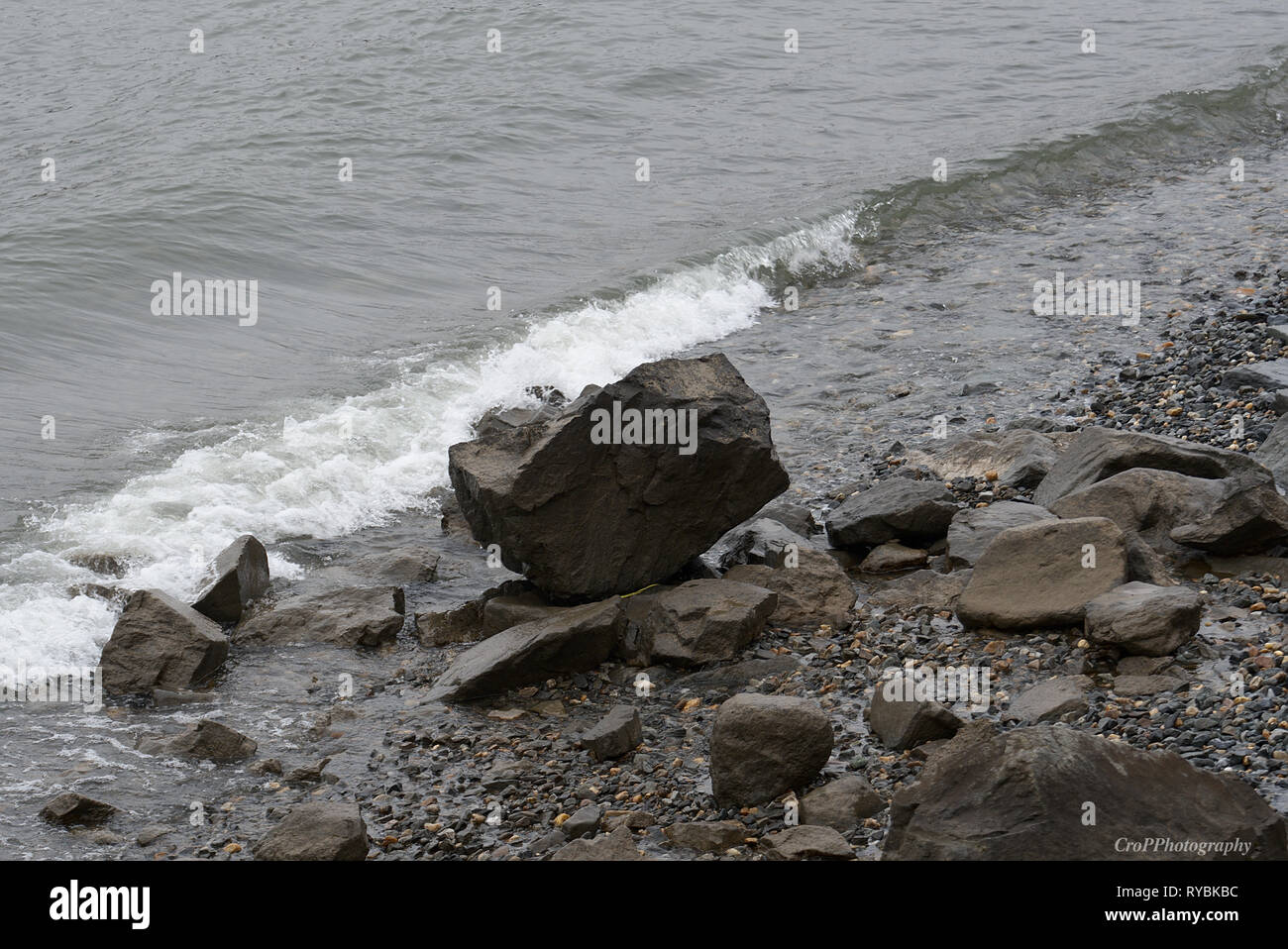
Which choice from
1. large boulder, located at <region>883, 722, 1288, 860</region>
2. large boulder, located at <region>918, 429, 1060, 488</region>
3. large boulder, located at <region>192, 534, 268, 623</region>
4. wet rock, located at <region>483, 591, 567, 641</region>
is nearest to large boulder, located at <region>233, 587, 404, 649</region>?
large boulder, located at <region>192, 534, 268, 623</region>

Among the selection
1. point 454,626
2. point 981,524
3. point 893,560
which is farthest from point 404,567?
point 981,524

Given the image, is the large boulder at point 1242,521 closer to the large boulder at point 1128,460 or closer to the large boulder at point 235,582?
the large boulder at point 1128,460

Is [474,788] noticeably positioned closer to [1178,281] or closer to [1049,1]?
[1178,281]

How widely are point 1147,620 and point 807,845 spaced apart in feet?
9.11

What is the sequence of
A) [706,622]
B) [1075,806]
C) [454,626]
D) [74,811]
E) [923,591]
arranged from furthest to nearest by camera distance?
[454,626], [923,591], [706,622], [74,811], [1075,806]

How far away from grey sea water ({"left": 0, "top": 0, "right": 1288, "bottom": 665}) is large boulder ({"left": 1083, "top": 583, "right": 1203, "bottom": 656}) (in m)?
5.20

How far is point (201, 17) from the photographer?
94.5 ft

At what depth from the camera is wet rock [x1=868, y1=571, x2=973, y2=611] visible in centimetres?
904

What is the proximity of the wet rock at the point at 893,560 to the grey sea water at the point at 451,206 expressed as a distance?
2.86 m


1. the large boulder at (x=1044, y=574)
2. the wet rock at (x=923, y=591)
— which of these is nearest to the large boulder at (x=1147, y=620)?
the large boulder at (x=1044, y=574)

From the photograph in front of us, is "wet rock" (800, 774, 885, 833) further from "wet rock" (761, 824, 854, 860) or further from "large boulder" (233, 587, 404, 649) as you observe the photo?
"large boulder" (233, 587, 404, 649)

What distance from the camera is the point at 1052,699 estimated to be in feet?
23.9

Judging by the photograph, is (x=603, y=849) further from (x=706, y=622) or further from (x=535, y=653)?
(x=706, y=622)
